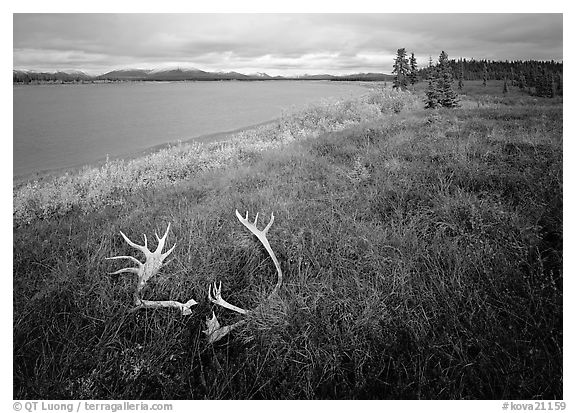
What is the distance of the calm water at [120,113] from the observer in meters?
3.40

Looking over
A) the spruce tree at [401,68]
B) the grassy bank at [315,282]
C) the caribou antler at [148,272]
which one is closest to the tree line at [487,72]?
the spruce tree at [401,68]

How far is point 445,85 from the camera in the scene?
6430mm

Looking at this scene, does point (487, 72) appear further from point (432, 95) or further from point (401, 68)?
point (432, 95)

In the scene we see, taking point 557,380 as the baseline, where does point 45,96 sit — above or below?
above

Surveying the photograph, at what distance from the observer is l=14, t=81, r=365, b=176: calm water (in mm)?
3400

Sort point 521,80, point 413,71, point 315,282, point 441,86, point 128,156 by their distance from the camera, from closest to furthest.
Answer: point 315,282 → point 128,156 → point 413,71 → point 521,80 → point 441,86

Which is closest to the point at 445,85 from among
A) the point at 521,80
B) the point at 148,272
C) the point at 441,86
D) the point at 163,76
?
the point at 441,86

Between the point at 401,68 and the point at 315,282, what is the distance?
11.3ft

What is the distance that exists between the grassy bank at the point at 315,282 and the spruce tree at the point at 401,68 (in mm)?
1330

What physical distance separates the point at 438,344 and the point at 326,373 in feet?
2.69

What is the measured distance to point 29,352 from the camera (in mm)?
2463

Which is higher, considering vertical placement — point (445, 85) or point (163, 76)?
point (445, 85)
